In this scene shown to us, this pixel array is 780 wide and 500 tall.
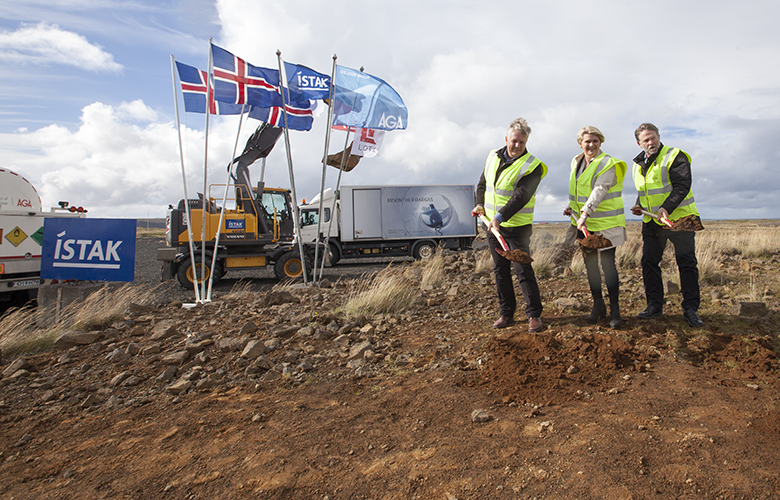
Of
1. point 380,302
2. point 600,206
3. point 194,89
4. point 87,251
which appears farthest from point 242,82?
point 600,206

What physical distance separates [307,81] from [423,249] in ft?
28.6

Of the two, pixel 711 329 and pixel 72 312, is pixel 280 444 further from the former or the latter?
pixel 72 312

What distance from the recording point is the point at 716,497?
1661 mm

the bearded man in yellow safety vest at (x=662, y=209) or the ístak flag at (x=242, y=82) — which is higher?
the ístak flag at (x=242, y=82)

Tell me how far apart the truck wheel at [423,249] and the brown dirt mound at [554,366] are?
12054mm

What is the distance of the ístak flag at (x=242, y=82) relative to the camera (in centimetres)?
715

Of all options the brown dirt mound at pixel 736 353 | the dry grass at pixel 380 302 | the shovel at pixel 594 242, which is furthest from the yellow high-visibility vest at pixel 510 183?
the dry grass at pixel 380 302

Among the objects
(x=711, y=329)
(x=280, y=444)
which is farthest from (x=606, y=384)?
(x=280, y=444)

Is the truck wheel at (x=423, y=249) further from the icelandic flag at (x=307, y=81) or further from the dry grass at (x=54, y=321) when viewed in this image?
the dry grass at (x=54, y=321)

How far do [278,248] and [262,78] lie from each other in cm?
503

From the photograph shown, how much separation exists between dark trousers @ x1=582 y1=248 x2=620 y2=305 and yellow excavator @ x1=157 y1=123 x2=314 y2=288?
8069mm

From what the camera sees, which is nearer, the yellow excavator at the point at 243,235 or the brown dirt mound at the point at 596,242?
the brown dirt mound at the point at 596,242

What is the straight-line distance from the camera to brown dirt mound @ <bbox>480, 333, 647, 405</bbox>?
2.71 m

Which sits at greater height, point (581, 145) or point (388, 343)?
point (581, 145)
